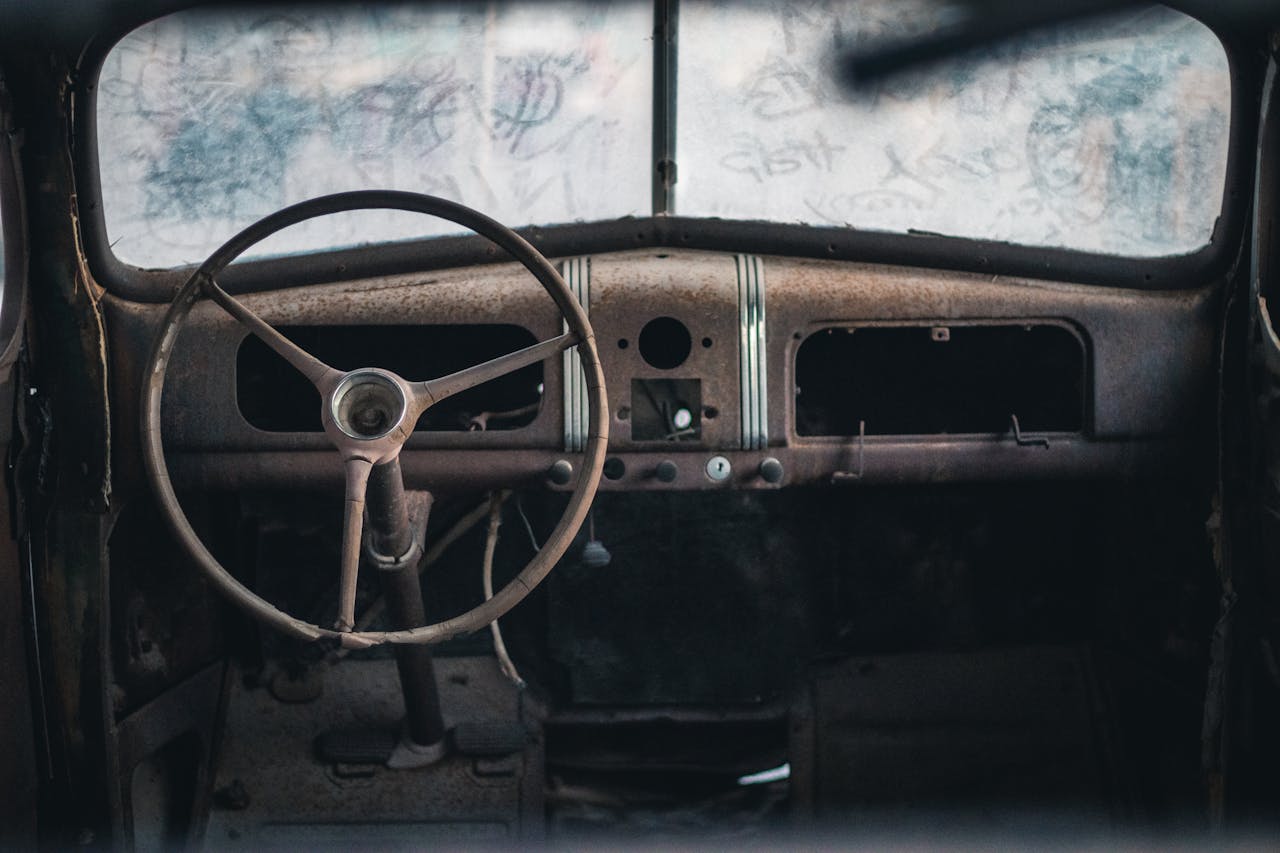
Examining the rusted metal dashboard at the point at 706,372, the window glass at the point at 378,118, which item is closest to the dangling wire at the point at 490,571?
the rusted metal dashboard at the point at 706,372

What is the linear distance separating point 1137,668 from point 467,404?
1.46 m

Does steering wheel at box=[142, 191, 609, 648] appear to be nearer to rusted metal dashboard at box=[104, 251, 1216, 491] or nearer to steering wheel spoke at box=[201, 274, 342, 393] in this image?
steering wheel spoke at box=[201, 274, 342, 393]

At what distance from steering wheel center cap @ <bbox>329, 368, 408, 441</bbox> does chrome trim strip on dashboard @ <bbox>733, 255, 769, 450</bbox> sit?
69 centimetres

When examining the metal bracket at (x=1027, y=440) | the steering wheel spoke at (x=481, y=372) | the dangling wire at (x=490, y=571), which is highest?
the steering wheel spoke at (x=481, y=372)

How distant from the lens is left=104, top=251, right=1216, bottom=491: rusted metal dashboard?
91.0 inches

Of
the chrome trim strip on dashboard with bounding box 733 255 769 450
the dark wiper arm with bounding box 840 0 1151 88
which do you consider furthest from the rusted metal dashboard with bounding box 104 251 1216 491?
the dark wiper arm with bounding box 840 0 1151 88

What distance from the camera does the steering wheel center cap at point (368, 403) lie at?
1879 millimetres

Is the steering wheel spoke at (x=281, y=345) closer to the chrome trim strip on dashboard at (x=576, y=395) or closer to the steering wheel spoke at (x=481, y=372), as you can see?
the steering wheel spoke at (x=481, y=372)

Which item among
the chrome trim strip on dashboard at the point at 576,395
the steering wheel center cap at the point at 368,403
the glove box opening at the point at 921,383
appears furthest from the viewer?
the glove box opening at the point at 921,383

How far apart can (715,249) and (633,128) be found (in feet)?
0.88

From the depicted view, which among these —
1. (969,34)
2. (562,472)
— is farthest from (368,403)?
(969,34)

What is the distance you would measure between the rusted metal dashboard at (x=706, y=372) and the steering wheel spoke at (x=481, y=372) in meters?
0.28

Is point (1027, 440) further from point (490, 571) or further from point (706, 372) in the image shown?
point (490, 571)

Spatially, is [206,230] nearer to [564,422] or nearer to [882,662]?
[564,422]
